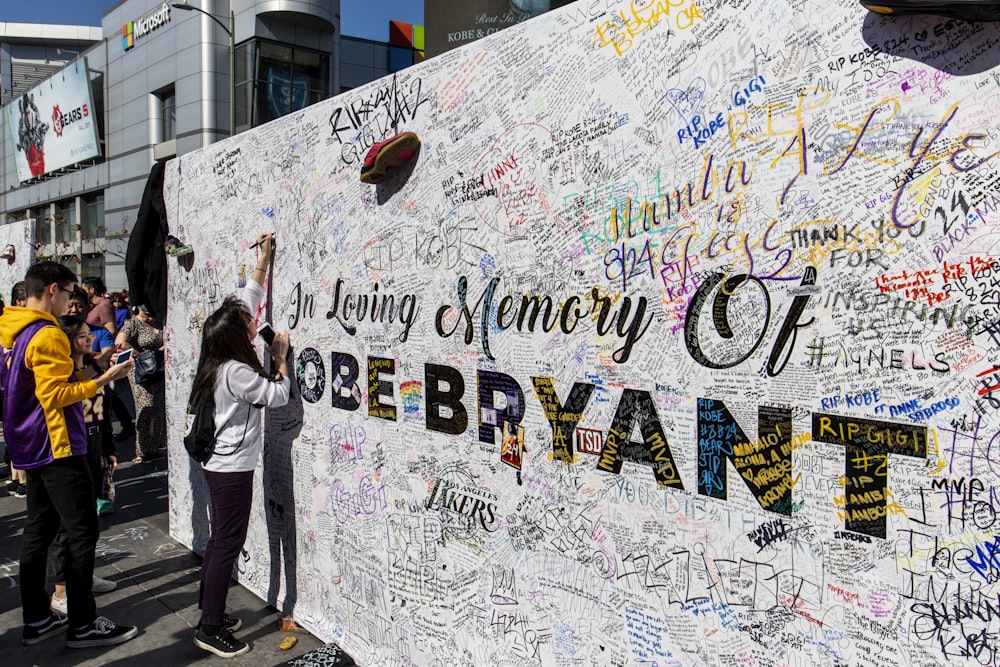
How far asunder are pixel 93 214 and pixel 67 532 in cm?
3524

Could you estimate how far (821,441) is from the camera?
2102mm

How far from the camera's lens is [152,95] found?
2917cm

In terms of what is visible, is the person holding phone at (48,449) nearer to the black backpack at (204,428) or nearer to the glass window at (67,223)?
the black backpack at (204,428)

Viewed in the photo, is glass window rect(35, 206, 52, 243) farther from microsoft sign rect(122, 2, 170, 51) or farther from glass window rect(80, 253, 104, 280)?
microsoft sign rect(122, 2, 170, 51)

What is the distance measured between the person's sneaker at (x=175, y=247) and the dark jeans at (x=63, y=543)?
1453 millimetres

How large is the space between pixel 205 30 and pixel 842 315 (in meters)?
29.4

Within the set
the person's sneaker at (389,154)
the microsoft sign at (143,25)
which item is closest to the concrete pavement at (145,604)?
the person's sneaker at (389,154)

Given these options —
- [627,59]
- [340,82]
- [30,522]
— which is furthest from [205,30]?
[627,59]

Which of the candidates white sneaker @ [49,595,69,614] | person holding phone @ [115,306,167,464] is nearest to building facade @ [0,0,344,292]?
person holding phone @ [115,306,167,464]

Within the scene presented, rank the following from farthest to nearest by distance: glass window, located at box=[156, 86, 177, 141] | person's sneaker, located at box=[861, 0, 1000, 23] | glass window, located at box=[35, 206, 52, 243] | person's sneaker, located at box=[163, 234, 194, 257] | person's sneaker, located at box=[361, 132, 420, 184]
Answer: glass window, located at box=[35, 206, 52, 243] → glass window, located at box=[156, 86, 177, 141] → person's sneaker, located at box=[163, 234, 194, 257] → person's sneaker, located at box=[361, 132, 420, 184] → person's sneaker, located at box=[861, 0, 1000, 23]

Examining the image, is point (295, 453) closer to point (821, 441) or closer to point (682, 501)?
point (682, 501)

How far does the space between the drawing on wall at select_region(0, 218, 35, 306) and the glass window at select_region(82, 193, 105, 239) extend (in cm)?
2355

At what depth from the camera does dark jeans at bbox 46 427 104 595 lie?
13.3ft

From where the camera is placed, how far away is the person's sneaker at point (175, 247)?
210 inches
